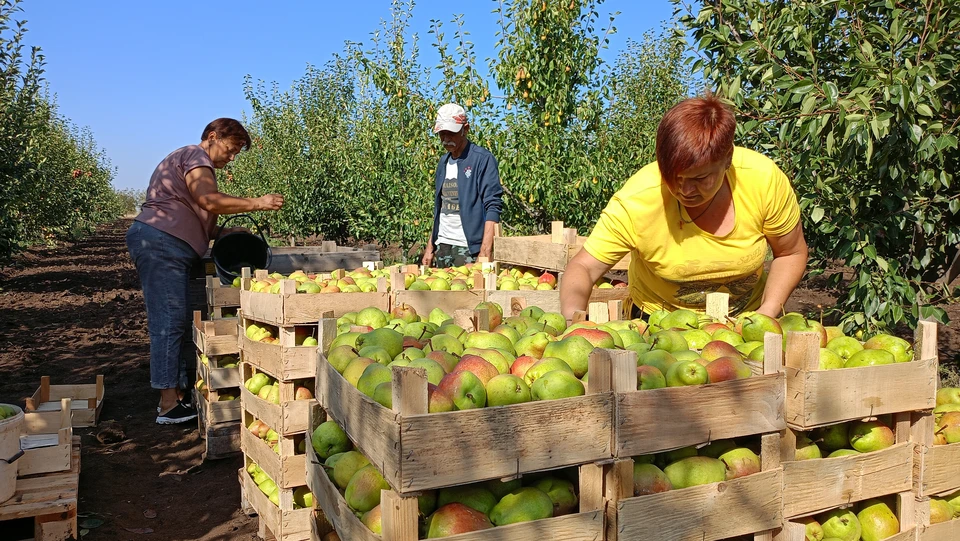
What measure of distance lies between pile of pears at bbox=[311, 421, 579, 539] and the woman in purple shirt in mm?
4317

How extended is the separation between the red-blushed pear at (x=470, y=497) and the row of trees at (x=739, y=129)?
2754 millimetres

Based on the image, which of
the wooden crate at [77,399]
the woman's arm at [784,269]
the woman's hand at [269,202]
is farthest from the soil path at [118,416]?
the woman's arm at [784,269]

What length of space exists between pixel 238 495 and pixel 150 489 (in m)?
0.67

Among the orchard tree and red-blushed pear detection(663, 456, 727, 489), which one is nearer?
red-blushed pear detection(663, 456, 727, 489)

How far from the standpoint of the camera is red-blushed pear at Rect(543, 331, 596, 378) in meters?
2.17

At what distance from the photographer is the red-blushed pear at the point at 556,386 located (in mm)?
1913

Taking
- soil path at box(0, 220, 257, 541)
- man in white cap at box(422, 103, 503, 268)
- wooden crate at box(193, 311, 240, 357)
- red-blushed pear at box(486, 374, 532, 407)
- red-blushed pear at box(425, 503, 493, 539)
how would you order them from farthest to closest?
man in white cap at box(422, 103, 503, 268) < wooden crate at box(193, 311, 240, 357) < soil path at box(0, 220, 257, 541) < red-blushed pear at box(486, 374, 532, 407) < red-blushed pear at box(425, 503, 493, 539)

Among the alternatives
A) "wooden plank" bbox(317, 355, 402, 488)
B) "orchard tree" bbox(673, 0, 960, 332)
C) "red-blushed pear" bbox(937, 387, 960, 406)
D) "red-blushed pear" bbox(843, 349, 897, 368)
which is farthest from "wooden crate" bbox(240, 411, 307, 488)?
"orchard tree" bbox(673, 0, 960, 332)

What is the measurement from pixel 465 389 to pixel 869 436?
1383 mm

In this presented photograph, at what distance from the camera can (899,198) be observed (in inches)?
175

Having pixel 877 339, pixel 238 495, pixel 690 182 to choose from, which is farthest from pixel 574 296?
pixel 238 495

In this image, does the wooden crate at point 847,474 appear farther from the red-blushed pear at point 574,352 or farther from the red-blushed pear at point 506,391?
the red-blushed pear at point 506,391

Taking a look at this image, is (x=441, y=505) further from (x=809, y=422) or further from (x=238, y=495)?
(x=238, y=495)

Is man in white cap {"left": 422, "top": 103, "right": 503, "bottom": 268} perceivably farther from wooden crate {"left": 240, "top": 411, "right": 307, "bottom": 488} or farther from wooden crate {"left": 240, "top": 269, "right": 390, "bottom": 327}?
wooden crate {"left": 240, "top": 411, "right": 307, "bottom": 488}
